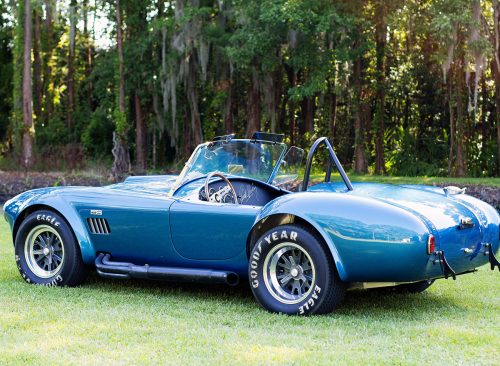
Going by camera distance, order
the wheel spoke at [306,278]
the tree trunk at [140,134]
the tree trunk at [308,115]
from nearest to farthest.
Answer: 1. the wheel spoke at [306,278]
2. the tree trunk at [308,115]
3. the tree trunk at [140,134]

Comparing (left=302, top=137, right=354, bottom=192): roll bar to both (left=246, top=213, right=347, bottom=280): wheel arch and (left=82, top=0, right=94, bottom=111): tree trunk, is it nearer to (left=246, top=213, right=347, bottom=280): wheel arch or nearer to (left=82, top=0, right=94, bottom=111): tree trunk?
(left=246, top=213, right=347, bottom=280): wheel arch

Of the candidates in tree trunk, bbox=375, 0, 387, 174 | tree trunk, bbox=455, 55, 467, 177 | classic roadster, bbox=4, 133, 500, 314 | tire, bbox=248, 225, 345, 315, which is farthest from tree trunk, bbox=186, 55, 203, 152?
tire, bbox=248, 225, 345, 315

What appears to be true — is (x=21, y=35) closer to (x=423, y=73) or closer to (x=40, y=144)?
(x=40, y=144)

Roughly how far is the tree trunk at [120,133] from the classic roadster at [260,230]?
1642cm

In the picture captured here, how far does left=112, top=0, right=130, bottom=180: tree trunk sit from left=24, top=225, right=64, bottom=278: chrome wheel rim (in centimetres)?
1632

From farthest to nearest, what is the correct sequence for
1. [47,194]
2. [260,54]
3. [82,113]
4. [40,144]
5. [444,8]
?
[82,113]
[40,144]
[260,54]
[444,8]
[47,194]

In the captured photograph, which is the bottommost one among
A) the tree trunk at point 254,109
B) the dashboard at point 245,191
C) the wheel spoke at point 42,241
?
the wheel spoke at point 42,241

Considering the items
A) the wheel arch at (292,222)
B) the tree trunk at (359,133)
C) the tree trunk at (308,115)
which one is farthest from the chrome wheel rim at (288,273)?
the tree trunk at (308,115)

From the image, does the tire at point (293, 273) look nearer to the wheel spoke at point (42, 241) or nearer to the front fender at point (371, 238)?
the front fender at point (371, 238)

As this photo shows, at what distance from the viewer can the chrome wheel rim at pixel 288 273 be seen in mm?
5078

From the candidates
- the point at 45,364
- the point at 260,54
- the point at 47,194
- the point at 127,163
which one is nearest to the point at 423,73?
the point at 260,54

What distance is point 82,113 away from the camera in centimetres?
3184

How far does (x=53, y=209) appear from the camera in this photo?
6.21 m

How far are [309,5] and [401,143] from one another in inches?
348
